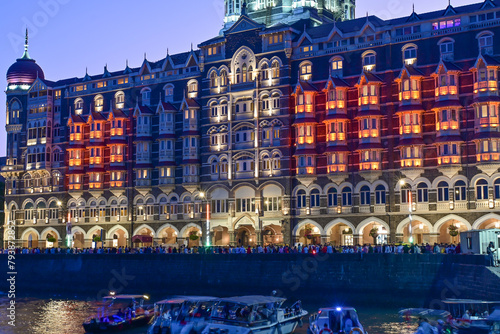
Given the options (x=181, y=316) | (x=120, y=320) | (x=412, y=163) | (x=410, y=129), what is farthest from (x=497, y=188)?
(x=120, y=320)

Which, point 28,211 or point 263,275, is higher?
point 28,211

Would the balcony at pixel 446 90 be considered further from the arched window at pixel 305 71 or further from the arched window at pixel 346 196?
the arched window at pixel 305 71

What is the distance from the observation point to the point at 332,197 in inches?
3733

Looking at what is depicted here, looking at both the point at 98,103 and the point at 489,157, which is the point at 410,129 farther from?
the point at 98,103

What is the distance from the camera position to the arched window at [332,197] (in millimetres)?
94625

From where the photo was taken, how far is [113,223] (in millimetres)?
112562

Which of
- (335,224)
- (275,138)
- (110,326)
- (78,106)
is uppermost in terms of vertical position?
(78,106)

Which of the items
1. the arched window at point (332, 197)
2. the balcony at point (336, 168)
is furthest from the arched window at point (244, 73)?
the arched window at point (332, 197)

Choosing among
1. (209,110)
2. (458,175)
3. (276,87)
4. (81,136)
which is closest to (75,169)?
(81,136)

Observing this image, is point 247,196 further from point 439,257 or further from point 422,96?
point 439,257

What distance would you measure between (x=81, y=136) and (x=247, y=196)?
3035 centimetres

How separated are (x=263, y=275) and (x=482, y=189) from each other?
85.8ft

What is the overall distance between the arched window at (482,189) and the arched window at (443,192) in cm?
344

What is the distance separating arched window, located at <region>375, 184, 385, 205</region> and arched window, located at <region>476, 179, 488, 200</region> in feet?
36.4
